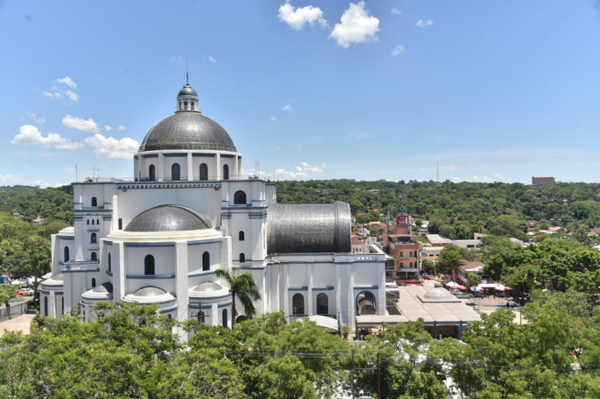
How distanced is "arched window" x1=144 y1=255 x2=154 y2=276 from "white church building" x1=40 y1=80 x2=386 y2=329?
70 millimetres

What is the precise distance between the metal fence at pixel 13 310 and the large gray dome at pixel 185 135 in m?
19.9

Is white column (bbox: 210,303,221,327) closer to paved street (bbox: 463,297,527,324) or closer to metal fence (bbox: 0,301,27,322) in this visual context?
metal fence (bbox: 0,301,27,322)

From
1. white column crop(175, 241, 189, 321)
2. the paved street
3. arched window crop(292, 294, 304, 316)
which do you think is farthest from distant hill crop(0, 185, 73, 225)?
the paved street

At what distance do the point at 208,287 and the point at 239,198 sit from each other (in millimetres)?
8079

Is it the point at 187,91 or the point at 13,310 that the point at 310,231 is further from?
the point at 13,310

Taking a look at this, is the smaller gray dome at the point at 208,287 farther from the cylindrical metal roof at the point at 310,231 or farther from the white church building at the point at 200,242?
the cylindrical metal roof at the point at 310,231

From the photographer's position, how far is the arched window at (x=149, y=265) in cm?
3102

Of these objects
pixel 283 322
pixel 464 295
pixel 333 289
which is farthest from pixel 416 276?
pixel 283 322

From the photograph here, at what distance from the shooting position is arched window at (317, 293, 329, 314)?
1463 inches

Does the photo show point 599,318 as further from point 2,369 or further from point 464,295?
point 2,369

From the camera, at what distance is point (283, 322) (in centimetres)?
2572

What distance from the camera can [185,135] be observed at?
3728cm

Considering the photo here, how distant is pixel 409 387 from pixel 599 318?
1509 cm

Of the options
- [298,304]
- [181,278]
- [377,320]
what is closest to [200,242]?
[181,278]
